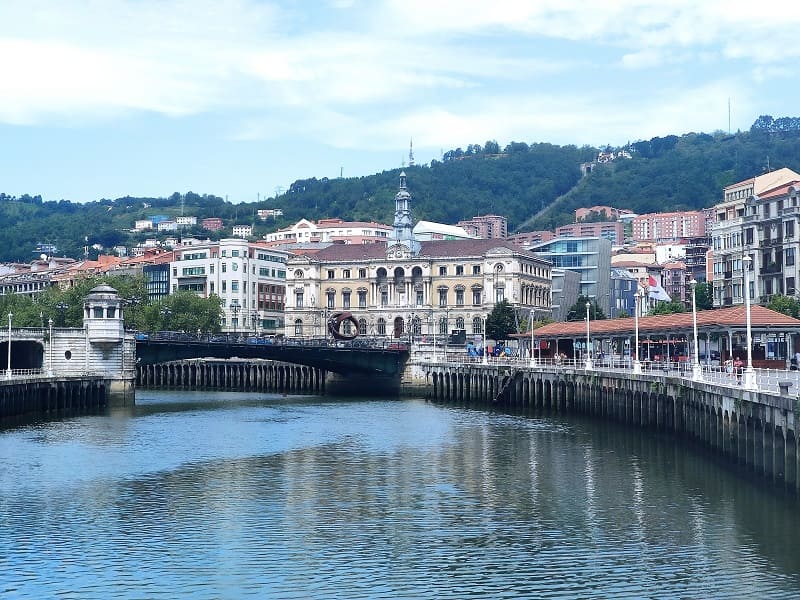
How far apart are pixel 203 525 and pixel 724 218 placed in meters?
125

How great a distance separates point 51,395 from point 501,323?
91.0 m

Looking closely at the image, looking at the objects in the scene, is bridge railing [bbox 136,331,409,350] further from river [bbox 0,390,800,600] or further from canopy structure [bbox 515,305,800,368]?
river [bbox 0,390,800,600]

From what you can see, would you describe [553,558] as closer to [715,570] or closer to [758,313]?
[715,570]

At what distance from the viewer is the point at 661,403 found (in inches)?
3278

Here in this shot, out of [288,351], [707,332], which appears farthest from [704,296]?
[707,332]

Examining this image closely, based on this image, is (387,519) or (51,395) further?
(51,395)

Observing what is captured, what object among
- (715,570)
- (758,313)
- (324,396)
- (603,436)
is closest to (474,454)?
(603,436)

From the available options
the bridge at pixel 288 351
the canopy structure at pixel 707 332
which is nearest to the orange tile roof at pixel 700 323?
the canopy structure at pixel 707 332

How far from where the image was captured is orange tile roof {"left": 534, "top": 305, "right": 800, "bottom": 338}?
8694cm

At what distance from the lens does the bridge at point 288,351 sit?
5344 inches

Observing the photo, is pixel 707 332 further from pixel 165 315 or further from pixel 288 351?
pixel 165 315

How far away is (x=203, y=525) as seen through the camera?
5181cm

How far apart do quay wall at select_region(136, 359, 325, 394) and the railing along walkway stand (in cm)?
2194

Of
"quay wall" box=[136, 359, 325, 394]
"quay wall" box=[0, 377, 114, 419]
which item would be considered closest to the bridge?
"quay wall" box=[136, 359, 325, 394]
